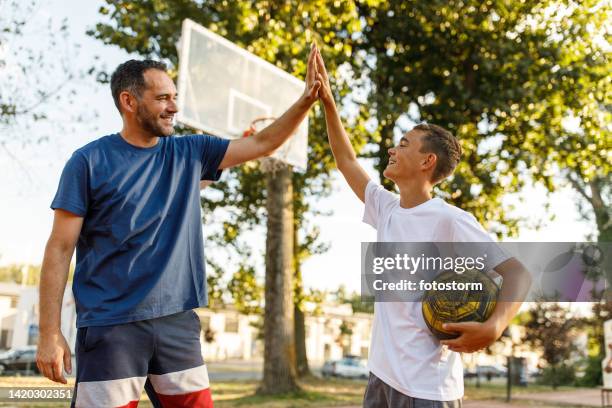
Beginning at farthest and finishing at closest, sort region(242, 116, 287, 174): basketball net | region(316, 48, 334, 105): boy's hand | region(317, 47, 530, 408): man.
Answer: region(242, 116, 287, 174): basketball net → region(316, 48, 334, 105): boy's hand → region(317, 47, 530, 408): man

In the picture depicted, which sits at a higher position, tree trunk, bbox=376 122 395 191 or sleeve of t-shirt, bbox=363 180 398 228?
tree trunk, bbox=376 122 395 191

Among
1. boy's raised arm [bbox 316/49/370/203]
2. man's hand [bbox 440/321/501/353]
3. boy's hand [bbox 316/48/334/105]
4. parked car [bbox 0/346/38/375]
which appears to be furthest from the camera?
parked car [bbox 0/346/38/375]

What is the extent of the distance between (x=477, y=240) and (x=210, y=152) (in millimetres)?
1457

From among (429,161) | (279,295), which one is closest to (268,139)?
(429,161)

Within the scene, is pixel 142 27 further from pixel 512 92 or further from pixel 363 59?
pixel 512 92

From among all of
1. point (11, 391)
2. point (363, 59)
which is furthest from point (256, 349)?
point (11, 391)

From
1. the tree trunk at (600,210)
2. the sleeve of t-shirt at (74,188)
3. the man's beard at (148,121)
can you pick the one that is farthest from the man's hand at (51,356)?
the tree trunk at (600,210)

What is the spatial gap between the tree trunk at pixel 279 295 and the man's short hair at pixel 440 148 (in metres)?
10.5

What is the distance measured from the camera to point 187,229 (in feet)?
9.84

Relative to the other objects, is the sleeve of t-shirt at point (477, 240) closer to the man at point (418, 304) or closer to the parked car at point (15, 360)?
the man at point (418, 304)

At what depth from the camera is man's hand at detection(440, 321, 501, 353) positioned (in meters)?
2.75

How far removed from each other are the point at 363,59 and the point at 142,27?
678cm

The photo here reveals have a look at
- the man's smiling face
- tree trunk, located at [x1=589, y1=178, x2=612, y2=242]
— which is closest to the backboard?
the man's smiling face

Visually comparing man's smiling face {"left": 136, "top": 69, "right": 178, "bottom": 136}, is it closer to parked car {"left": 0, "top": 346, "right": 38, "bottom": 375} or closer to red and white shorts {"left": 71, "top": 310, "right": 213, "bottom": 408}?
red and white shorts {"left": 71, "top": 310, "right": 213, "bottom": 408}
